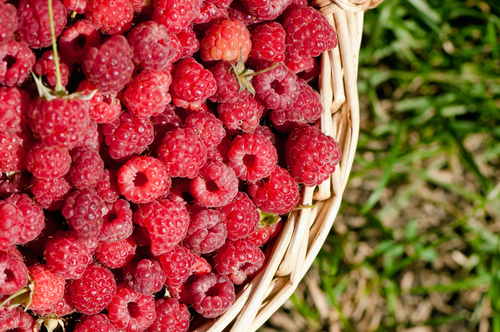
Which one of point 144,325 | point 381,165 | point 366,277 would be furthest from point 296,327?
Answer: point 144,325

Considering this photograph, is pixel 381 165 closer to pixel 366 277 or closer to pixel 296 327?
pixel 366 277

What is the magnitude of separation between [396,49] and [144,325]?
1.87 m

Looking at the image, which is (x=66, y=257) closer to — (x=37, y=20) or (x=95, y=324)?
(x=95, y=324)

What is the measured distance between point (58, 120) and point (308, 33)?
0.74m

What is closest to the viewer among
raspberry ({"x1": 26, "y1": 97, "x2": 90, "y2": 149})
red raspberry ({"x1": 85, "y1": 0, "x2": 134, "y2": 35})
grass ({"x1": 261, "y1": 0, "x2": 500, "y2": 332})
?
raspberry ({"x1": 26, "y1": 97, "x2": 90, "y2": 149})

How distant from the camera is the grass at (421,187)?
2.35 meters

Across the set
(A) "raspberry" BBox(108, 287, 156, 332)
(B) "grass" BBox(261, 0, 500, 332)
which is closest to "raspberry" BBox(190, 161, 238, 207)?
(A) "raspberry" BBox(108, 287, 156, 332)

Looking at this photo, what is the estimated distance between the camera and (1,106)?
1111mm

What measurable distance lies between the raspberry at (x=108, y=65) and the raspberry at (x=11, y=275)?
1.62 ft

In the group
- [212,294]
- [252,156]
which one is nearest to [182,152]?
[252,156]

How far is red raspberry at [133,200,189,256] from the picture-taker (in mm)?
1245

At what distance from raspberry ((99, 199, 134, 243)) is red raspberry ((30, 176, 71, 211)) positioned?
0.13 metres

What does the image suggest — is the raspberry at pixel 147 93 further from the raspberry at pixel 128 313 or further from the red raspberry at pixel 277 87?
the raspberry at pixel 128 313

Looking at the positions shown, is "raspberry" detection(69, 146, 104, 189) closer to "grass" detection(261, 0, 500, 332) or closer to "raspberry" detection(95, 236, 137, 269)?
"raspberry" detection(95, 236, 137, 269)
